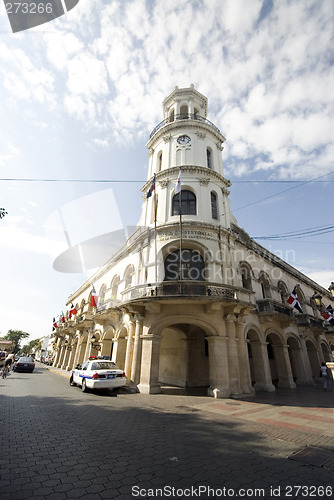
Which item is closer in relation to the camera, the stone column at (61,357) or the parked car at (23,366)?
the parked car at (23,366)

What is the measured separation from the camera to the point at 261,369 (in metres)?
15.6

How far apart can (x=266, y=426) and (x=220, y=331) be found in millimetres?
6213

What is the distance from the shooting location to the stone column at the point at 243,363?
518 inches

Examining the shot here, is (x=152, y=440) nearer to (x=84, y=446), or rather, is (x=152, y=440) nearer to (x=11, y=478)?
(x=84, y=446)

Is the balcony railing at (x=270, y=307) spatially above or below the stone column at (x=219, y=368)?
above

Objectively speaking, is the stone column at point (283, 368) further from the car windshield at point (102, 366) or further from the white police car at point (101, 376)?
the car windshield at point (102, 366)

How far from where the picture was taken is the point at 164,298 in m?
12.6

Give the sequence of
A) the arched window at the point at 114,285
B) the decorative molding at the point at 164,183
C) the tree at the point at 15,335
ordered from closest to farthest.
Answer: the decorative molding at the point at 164,183 < the arched window at the point at 114,285 < the tree at the point at 15,335

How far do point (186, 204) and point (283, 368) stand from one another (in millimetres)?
14288

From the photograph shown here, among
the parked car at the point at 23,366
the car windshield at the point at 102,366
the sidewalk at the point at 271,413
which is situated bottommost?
the sidewalk at the point at 271,413

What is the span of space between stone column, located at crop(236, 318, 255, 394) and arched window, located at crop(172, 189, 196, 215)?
8.11 metres

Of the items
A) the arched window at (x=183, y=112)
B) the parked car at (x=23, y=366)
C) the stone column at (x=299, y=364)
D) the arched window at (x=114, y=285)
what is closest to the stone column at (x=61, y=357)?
the parked car at (x=23, y=366)

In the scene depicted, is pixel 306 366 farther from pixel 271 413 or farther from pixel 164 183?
pixel 164 183

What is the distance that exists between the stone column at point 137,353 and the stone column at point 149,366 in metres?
0.37
